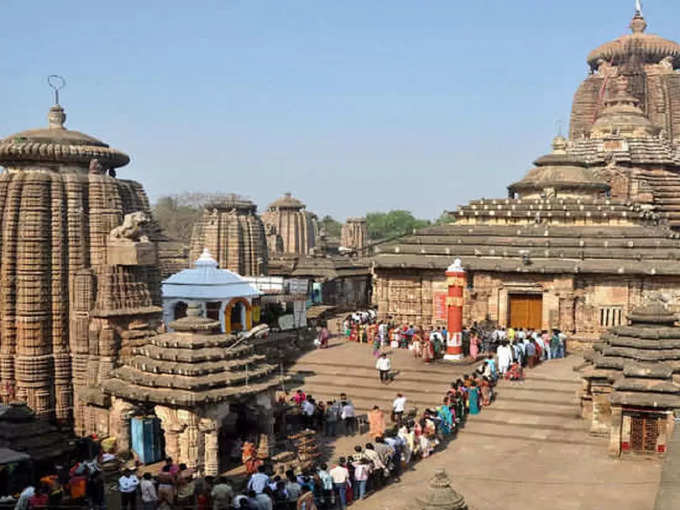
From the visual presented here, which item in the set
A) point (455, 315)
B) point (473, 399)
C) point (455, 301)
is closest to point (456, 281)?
point (455, 301)

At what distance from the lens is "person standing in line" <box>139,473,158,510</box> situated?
1341cm

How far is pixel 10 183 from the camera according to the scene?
18.5 m

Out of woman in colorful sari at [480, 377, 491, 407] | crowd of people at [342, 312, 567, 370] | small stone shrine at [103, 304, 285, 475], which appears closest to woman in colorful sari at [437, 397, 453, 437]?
woman in colorful sari at [480, 377, 491, 407]

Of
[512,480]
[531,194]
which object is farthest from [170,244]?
Answer: [512,480]

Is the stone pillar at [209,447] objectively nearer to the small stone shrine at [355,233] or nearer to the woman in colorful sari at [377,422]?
the woman in colorful sari at [377,422]

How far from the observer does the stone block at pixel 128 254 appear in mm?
17781

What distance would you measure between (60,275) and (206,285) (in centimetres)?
682

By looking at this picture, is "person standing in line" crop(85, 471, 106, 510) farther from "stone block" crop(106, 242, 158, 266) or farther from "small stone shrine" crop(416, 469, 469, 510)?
"small stone shrine" crop(416, 469, 469, 510)

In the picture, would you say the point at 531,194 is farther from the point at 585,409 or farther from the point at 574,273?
the point at 585,409

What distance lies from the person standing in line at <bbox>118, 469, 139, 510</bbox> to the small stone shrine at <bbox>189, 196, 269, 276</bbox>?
22.3 m

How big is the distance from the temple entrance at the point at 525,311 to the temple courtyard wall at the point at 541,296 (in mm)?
54

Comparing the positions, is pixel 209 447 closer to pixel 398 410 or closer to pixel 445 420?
pixel 398 410

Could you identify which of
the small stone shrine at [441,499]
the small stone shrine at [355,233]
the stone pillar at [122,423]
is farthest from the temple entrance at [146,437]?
the small stone shrine at [355,233]

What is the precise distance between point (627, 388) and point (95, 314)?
12.3 meters
